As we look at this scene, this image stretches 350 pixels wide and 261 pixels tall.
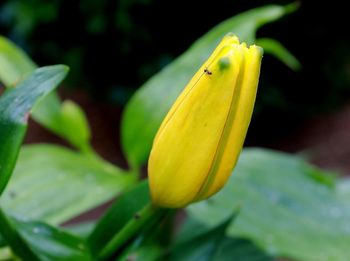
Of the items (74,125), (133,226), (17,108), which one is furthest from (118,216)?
(74,125)

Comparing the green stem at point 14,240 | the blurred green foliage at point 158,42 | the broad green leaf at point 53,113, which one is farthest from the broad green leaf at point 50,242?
the blurred green foliage at point 158,42

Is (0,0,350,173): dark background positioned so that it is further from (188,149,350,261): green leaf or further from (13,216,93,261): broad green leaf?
(13,216,93,261): broad green leaf

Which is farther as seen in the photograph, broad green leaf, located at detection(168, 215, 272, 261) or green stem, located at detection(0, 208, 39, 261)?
broad green leaf, located at detection(168, 215, 272, 261)

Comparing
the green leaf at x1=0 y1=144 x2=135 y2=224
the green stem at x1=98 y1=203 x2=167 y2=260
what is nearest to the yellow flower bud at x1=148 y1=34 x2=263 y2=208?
the green stem at x1=98 y1=203 x2=167 y2=260

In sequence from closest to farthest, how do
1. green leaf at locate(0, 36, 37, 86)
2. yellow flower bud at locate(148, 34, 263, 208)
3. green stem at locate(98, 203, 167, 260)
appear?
yellow flower bud at locate(148, 34, 263, 208) → green stem at locate(98, 203, 167, 260) → green leaf at locate(0, 36, 37, 86)

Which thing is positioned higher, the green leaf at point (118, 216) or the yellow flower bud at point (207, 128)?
the yellow flower bud at point (207, 128)

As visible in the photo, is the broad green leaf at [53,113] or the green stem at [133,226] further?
the broad green leaf at [53,113]

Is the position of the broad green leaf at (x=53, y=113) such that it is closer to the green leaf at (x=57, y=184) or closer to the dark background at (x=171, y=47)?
the green leaf at (x=57, y=184)
